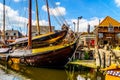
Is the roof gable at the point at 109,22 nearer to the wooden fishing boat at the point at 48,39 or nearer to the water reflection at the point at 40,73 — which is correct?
the wooden fishing boat at the point at 48,39

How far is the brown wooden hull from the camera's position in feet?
125

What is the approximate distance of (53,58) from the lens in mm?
38375

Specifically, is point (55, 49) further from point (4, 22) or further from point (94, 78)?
point (4, 22)

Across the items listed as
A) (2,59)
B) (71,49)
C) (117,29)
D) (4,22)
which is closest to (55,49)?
(71,49)

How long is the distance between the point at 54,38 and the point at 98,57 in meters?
6.95

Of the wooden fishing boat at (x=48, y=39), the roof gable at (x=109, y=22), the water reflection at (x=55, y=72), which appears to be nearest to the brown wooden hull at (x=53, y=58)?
the water reflection at (x=55, y=72)

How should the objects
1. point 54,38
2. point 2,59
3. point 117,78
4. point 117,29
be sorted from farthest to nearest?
point 117,29 → point 2,59 → point 54,38 → point 117,78

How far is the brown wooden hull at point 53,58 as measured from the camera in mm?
38031

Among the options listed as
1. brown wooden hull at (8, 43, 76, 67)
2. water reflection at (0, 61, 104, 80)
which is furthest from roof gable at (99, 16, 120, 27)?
brown wooden hull at (8, 43, 76, 67)

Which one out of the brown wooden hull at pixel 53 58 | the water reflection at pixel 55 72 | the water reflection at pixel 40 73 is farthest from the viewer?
the brown wooden hull at pixel 53 58

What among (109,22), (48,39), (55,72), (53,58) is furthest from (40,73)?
(109,22)

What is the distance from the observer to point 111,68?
16531 millimetres

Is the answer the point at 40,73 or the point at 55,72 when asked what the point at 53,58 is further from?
the point at 40,73

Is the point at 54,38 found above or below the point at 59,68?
above
